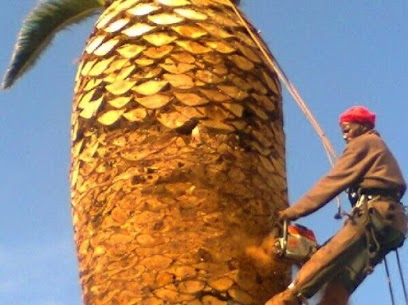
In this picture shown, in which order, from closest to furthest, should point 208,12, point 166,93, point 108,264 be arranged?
point 108,264
point 166,93
point 208,12

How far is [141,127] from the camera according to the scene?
20.2 ft

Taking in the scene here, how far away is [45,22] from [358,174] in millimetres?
3151

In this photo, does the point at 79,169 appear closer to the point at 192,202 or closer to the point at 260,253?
the point at 192,202

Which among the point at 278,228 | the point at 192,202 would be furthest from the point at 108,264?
the point at 278,228

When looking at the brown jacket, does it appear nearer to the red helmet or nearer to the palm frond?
the red helmet

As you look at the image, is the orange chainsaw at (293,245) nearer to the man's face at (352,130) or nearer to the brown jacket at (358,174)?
the brown jacket at (358,174)

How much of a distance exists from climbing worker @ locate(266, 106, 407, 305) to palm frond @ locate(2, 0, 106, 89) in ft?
8.70

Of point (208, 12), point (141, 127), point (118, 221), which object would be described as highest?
point (208, 12)

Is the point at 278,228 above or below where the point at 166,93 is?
below

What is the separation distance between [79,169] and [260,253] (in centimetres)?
124

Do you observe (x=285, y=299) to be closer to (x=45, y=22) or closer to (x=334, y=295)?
(x=334, y=295)

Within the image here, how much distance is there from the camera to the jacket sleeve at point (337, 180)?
19.2ft

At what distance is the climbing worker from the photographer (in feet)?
18.7

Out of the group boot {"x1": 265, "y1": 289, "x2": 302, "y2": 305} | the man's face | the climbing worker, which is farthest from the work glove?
the man's face
